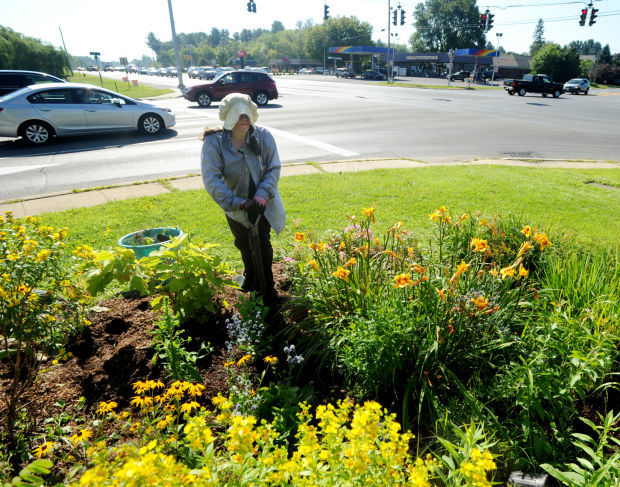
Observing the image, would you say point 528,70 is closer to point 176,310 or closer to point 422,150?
point 422,150

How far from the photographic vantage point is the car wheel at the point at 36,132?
1074 centimetres

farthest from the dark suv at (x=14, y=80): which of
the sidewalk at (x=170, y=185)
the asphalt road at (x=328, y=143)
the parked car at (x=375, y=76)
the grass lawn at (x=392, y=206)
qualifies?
the parked car at (x=375, y=76)

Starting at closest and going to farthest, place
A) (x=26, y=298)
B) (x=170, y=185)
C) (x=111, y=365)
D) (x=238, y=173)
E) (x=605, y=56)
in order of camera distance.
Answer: (x=26, y=298) < (x=111, y=365) < (x=238, y=173) < (x=170, y=185) < (x=605, y=56)

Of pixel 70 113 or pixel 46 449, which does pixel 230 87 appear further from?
pixel 46 449

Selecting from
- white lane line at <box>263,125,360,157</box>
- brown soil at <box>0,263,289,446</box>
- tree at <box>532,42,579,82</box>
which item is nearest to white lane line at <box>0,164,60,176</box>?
white lane line at <box>263,125,360,157</box>

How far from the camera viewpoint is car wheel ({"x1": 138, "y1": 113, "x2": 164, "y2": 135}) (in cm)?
1254

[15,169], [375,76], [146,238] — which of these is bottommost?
[15,169]

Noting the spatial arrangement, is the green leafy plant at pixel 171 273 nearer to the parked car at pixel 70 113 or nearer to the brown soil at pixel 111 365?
the brown soil at pixel 111 365

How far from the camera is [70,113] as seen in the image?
11242 millimetres

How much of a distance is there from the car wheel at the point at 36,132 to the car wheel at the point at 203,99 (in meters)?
9.72

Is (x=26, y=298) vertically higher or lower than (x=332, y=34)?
lower

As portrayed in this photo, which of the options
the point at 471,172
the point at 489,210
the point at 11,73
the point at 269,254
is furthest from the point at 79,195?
the point at 11,73

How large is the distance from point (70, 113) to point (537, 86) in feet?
108

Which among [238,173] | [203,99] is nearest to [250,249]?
[238,173]
